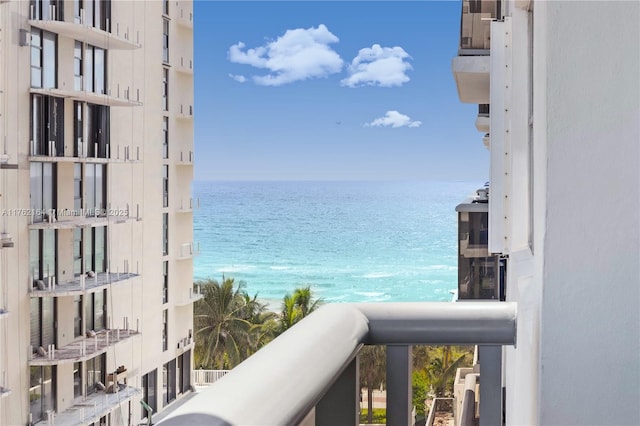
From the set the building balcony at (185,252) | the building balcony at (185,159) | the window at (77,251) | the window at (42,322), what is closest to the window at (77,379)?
the window at (42,322)

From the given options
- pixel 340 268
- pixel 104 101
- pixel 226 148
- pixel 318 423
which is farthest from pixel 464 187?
pixel 318 423

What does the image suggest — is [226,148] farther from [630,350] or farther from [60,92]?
[630,350]

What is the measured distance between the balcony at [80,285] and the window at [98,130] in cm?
110

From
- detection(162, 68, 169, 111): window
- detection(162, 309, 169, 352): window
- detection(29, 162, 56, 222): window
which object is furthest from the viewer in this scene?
detection(162, 309, 169, 352): window

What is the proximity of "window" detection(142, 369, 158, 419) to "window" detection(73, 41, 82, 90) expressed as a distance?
3.29m

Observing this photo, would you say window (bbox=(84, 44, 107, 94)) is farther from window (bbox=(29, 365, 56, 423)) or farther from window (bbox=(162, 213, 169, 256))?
window (bbox=(29, 365, 56, 423))

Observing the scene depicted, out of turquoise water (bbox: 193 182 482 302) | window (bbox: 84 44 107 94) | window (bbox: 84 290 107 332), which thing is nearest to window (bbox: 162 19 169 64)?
window (bbox: 84 44 107 94)

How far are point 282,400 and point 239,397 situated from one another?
4cm

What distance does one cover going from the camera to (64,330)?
6926 millimetres

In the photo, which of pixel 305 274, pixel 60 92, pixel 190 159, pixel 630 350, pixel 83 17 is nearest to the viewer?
pixel 630 350

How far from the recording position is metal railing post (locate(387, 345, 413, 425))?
0.87 metres

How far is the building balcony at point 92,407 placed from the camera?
666 centimetres

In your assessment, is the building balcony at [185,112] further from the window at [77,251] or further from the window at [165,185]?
the window at [77,251]

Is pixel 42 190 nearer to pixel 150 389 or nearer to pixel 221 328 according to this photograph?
pixel 150 389
